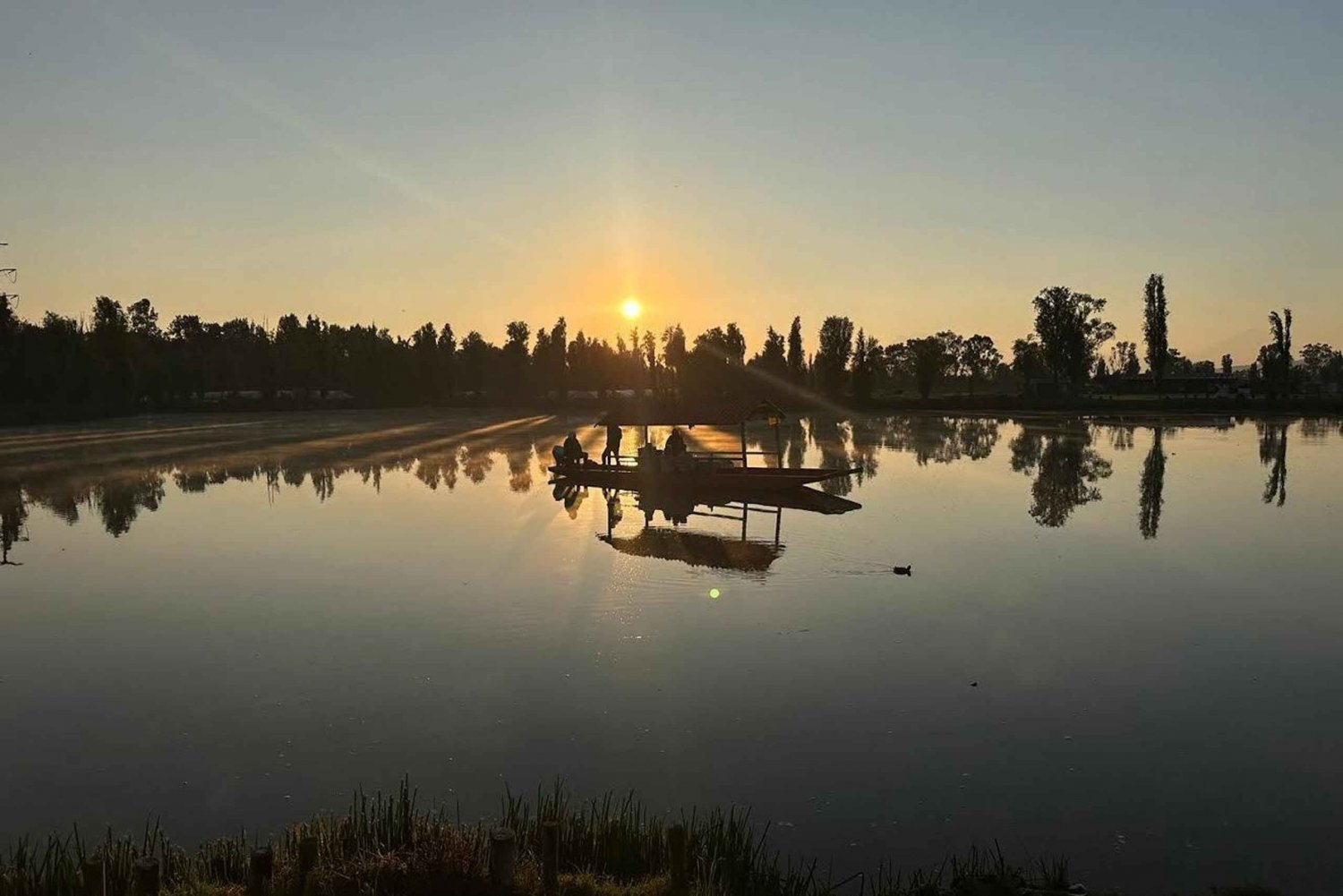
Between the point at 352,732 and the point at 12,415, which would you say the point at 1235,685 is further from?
the point at 12,415

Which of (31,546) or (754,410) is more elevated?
(754,410)

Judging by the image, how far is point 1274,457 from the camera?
157 ft

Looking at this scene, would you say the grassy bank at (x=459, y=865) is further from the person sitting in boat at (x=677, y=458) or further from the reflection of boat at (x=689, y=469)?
the person sitting in boat at (x=677, y=458)

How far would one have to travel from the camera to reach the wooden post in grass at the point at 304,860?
7418mm

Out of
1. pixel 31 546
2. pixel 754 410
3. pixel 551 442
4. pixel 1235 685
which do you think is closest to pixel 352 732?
pixel 1235 685

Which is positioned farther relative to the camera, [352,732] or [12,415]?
[12,415]

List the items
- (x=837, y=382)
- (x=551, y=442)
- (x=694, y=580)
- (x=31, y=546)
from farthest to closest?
(x=837, y=382) < (x=551, y=442) < (x=31, y=546) < (x=694, y=580)

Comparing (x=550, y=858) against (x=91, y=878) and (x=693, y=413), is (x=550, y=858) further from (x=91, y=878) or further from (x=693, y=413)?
(x=693, y=413)

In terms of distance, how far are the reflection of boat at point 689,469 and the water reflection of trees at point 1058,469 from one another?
7.02m

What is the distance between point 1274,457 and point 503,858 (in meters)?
50.6

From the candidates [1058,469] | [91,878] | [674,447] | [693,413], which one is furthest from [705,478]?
[91,878]

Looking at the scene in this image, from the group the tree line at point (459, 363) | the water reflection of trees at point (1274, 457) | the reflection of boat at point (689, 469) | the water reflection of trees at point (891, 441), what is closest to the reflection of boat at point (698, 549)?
the reflection of boat at point (689, 469)

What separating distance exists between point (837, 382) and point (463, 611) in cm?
11457

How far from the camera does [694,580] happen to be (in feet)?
64.8
